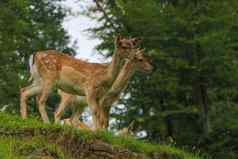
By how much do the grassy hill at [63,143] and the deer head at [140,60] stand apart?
4014 mm

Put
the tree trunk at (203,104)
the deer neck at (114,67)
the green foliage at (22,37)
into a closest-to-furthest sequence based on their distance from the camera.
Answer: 1. the deer neck at (114,67)
2. the tree trunk at (203,104)
3. the green foliage at (22,37)

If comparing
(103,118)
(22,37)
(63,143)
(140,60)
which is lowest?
(22,37)

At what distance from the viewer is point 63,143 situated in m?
13.2

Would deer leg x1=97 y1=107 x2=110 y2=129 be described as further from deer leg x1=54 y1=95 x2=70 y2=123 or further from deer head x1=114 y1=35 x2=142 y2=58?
deer leg x1=54 y1=95 x2=70 y2=123

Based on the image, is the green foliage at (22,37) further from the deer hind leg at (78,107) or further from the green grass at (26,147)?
the green grass at (26,147)

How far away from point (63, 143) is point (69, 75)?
4.62 metres

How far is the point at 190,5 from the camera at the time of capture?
26.8m

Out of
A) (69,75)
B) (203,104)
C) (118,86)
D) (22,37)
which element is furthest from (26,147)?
(22,37)

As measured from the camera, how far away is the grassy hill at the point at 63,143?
40.8ft

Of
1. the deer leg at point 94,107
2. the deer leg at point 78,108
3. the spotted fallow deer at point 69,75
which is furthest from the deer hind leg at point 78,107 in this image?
the deer leg at point 94,107

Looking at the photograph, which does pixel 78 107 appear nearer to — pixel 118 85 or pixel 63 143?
pixel 118 85

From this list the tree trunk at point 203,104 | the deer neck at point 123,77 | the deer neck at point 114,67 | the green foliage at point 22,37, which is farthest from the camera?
the green foliage at point 22,37

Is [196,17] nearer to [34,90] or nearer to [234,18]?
[234,18]

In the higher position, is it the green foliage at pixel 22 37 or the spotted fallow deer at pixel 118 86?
the spotted fallow deer at pixel 118 86
